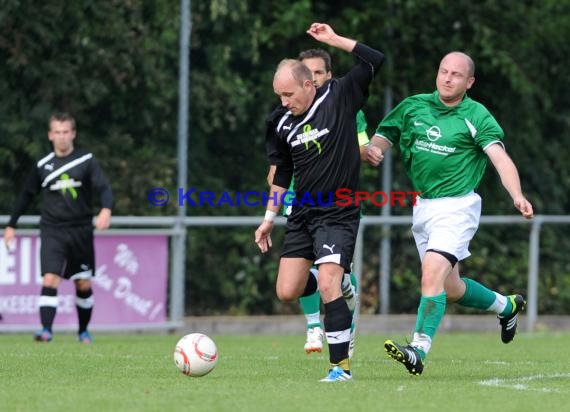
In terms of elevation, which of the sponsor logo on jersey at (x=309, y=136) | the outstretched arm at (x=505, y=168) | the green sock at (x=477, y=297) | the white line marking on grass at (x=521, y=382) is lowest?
the white line marking on grass at (x=521, y=382)

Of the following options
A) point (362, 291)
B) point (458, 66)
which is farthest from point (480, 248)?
point (458, 66)

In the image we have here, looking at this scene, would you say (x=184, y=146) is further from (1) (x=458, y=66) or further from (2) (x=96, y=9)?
(1) (x=458, y=66)

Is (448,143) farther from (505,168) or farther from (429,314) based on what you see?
(429,314)

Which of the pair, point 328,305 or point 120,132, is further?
point 120,132

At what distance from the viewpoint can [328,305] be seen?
334 inches

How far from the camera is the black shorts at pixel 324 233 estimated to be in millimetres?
8562

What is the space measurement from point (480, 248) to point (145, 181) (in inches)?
165

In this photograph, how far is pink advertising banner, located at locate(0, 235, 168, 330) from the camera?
14781mm

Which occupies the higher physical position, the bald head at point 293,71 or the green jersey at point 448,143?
the bald head at point 293,71

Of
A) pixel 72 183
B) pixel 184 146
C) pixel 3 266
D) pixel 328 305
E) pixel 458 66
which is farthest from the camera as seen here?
pixel 184 146

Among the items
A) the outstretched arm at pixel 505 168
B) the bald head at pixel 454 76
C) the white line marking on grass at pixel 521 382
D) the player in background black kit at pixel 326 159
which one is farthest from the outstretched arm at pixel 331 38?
the white line marking on grass at pixel 521 382

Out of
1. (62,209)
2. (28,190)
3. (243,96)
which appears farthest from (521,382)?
(243,96)

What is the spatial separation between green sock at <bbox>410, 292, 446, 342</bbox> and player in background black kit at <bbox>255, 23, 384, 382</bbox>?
2.11ft

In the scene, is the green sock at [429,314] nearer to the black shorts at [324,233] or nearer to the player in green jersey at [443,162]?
the player in green jersey at [443,162]
